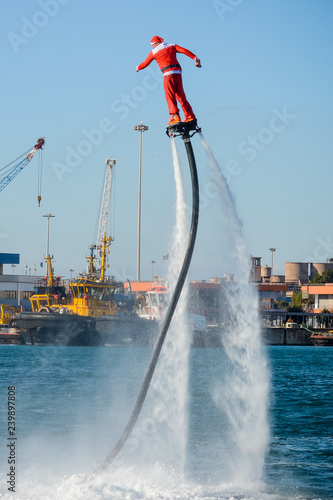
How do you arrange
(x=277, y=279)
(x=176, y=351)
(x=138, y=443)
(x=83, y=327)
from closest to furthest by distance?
(x=176, y=351)
(x=138, y=443)
(x=83, y=327)
(x=277, y=279)

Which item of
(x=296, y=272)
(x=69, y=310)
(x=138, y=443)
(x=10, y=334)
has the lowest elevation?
(x=10, y=334)

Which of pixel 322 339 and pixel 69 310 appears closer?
pixel 69 310

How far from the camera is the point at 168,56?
→ 16.0 meters

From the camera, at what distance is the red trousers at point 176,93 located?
15953 mm

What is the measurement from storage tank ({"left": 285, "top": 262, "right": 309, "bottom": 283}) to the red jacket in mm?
180711

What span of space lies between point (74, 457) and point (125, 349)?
247ft

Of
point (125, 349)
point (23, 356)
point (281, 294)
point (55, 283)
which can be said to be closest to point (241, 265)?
point (23, 356)

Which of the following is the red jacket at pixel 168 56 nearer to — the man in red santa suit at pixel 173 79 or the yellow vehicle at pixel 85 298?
the man in red santa suit at pixel 173 79

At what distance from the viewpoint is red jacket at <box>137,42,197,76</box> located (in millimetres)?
15961

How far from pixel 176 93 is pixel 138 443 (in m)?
12.5

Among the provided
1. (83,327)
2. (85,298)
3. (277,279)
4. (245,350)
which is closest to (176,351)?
(245,350)

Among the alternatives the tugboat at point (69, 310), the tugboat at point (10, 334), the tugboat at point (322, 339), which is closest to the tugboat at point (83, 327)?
the tugboat at point (69, 310)

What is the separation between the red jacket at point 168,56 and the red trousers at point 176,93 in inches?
5.0

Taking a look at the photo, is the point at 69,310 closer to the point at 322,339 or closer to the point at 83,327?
the point at 83,327
